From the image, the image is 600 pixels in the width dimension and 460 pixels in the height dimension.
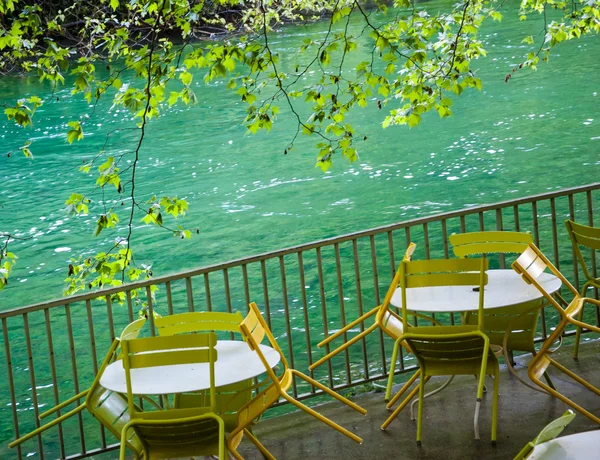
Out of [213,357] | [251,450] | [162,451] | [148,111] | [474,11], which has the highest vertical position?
[474,11]

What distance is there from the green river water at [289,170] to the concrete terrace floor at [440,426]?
4.75 meters

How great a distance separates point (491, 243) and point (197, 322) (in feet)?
6.65

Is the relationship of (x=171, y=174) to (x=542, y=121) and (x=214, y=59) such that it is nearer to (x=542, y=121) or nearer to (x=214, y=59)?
(x=542, y=121)

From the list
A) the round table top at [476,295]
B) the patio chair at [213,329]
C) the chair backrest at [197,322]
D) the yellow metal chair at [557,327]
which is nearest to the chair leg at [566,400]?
the yellow metal chair at [557,327]

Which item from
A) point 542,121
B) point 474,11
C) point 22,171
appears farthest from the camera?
point 22,171

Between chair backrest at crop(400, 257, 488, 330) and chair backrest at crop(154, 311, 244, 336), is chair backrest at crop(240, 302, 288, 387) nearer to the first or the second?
chair backrest at crop(154, 311, 244, 336)

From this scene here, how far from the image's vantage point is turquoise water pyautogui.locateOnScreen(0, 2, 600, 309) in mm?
17375

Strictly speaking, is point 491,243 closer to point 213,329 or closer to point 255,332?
point 255,332

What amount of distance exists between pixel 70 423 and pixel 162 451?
4.61 m

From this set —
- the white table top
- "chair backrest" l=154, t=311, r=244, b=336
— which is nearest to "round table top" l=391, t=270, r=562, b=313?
"chair backrest" l=154, t=311, r=244, b=336

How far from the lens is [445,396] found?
6.09m

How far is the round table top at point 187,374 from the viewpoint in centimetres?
468

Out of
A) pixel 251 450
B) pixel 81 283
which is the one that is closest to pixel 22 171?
pixel 81 283

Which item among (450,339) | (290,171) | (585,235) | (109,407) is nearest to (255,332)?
(109,407)
